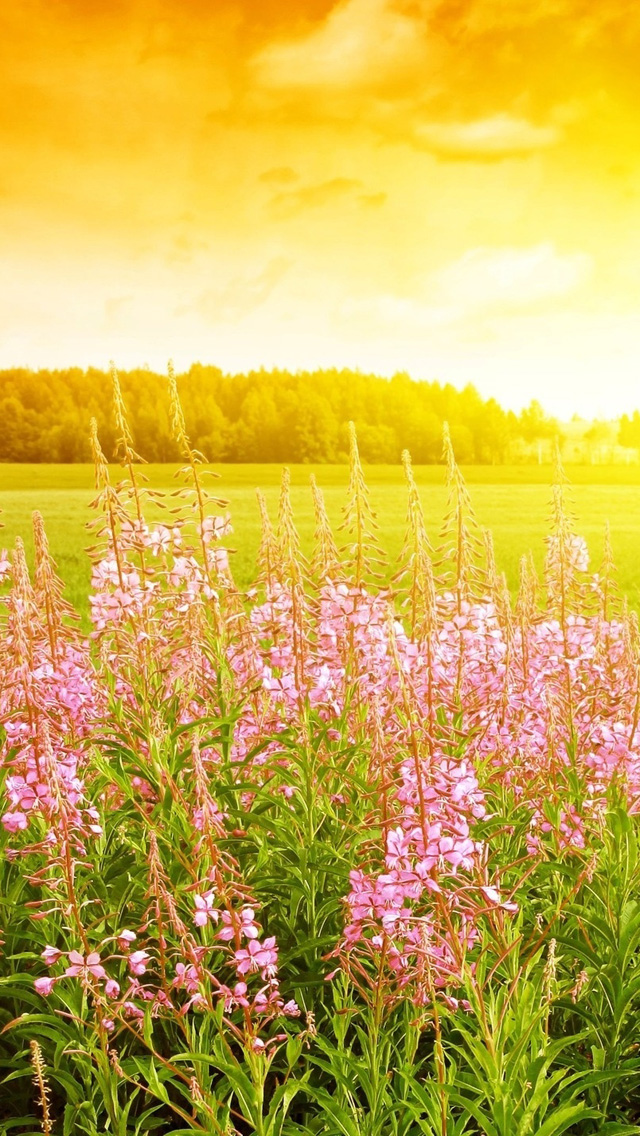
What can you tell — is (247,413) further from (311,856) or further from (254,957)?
(254,957)

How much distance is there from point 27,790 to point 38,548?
4.09 feet

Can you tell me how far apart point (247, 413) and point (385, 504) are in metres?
14.4

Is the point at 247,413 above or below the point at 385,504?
above

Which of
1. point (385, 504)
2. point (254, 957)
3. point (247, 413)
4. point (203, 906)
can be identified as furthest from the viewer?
point (247, 413)

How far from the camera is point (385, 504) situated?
1559 inches

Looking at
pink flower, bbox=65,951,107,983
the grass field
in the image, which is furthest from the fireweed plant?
the grass field

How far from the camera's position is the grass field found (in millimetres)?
25142

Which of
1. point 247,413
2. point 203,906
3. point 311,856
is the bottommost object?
point 311,856

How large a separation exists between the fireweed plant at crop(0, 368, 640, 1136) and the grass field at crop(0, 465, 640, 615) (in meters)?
12.2

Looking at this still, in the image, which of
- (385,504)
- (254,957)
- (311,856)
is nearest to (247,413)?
(385,504)

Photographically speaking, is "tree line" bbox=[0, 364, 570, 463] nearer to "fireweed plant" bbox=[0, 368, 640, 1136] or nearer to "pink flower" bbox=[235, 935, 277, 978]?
"fireweed plant" bbox=[0, 368, 640, 1136]

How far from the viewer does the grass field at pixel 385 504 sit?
2514 cm

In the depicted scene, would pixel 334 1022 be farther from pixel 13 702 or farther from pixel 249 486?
pixel 249 486

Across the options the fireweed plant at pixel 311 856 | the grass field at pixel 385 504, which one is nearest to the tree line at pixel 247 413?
the grass field at pixel 385 504
